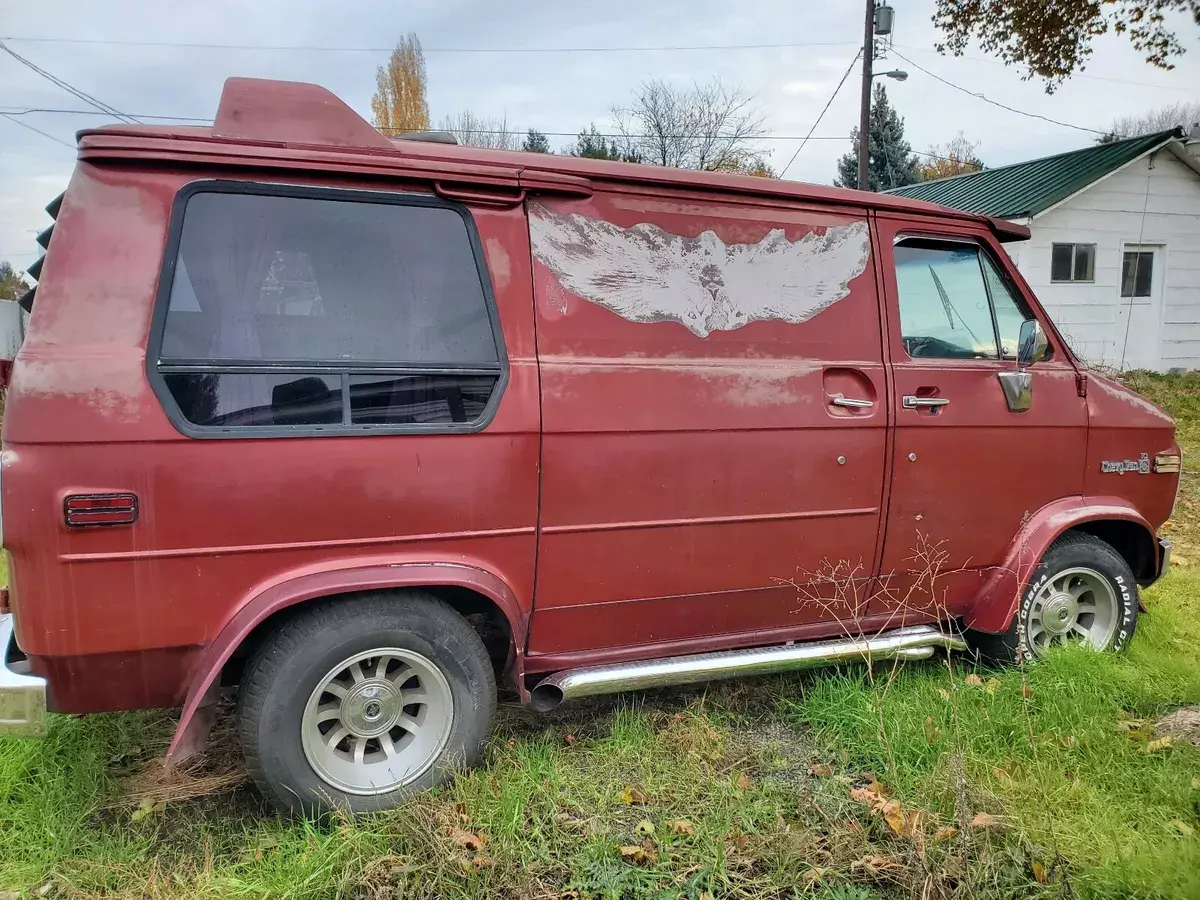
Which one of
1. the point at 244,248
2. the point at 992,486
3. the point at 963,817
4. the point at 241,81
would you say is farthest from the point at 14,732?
the point at 992,486

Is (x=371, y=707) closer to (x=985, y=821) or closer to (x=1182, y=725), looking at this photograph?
(x=985, y=821)

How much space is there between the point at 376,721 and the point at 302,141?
6.54 feet

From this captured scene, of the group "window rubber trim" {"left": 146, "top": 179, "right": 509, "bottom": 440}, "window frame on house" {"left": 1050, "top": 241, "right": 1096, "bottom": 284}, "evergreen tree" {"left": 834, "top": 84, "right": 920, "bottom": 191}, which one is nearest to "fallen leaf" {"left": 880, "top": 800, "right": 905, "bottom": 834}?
"window rubber trim" {"left": 146, "top": 179, "right": 509, "bottom": 440}

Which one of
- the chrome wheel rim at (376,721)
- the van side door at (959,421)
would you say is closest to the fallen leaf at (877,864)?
the van side door at (959,421)

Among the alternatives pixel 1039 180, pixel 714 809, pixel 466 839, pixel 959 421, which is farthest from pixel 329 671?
pixel 1039 180

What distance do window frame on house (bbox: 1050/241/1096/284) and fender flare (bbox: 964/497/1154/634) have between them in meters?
12.2

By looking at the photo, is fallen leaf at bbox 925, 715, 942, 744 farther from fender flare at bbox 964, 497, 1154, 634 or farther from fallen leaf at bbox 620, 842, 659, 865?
Result: fallen leaf at bbox 620, 842, 659, 865

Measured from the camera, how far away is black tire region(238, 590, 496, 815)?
248cm

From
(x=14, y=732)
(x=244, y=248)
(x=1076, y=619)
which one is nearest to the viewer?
(x=14, y=732)

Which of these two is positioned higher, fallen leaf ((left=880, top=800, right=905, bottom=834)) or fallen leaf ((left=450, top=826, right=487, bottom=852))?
fallen leaf ((left=880, top=800, right=905, bottom=834))

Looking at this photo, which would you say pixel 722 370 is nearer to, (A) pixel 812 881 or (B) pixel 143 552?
(A) pixel 812 881

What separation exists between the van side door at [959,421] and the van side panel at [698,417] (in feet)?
0.51

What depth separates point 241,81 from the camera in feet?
8.31

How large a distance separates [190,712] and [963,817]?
246 centimetres
